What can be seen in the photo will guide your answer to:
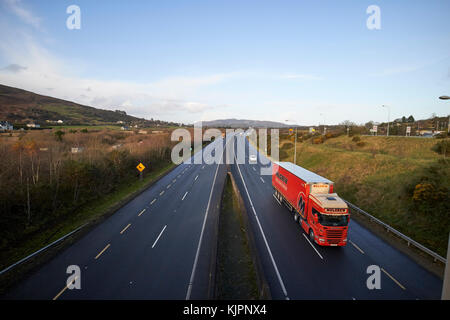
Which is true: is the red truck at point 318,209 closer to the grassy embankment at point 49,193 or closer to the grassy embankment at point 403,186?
the grassy embankment at point 403,186

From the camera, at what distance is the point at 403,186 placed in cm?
2002

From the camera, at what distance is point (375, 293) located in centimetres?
1004

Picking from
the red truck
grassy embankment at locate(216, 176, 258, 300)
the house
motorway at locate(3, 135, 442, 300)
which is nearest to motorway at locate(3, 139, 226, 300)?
motorway at locate(3, 135, 442, 300)

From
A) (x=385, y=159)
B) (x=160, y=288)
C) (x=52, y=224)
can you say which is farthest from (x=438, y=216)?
(x=52, y=224)

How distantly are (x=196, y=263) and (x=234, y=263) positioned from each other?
7.33 ft

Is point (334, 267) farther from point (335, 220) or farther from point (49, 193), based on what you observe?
point (49, 193)

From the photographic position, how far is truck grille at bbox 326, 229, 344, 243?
44.0ft

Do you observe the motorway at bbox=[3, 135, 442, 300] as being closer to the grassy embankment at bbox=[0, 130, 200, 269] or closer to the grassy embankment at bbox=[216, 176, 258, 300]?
the grassy embankment at bbox=[216, 176, 258, 300]

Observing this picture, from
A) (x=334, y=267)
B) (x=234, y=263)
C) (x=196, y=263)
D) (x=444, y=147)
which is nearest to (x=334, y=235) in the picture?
(x=334, y=267)

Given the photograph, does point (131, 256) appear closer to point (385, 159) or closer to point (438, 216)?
point (438, 216)

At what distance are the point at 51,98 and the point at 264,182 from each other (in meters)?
146
